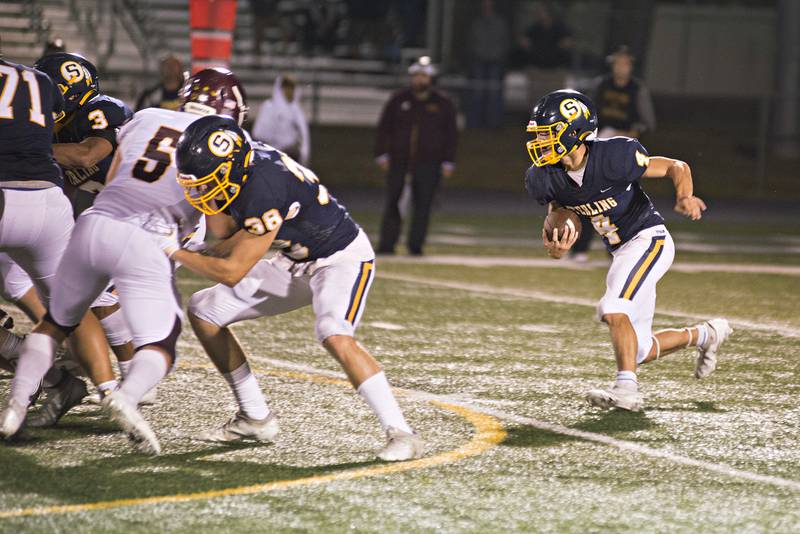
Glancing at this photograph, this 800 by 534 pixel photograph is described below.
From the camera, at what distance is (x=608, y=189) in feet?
22.4

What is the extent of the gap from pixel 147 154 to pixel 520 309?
5.07m

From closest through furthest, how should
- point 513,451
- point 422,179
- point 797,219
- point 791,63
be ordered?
point 513,451
point 422,179
point 797,219
point 791,63

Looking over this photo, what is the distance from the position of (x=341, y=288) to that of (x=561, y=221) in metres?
1.61

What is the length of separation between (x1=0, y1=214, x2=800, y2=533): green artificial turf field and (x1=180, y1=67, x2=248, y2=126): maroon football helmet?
141 cm

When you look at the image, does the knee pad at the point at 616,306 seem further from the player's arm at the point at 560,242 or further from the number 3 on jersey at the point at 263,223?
the number 3 on jersey at the point at 263,223

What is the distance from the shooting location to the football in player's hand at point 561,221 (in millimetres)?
6719

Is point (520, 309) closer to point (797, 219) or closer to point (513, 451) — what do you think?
point (513, 451)

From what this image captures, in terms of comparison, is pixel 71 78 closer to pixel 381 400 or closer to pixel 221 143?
pixel 221 143

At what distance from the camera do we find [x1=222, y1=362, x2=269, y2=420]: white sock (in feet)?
19.2

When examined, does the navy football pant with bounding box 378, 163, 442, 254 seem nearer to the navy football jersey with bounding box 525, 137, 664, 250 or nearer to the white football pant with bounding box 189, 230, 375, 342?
the navy football jersey with bounding box 525, 137, 664, 250

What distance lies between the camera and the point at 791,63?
2278cm

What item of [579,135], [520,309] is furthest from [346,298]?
[520,309]

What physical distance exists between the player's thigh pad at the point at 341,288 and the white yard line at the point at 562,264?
23.8 ft

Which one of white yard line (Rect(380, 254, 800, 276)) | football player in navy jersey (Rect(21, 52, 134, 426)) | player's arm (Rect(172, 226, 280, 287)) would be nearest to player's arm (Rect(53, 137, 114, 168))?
football player in navy jersey (Rect(21, 52, 134, 426))
